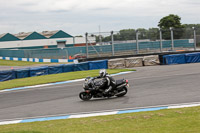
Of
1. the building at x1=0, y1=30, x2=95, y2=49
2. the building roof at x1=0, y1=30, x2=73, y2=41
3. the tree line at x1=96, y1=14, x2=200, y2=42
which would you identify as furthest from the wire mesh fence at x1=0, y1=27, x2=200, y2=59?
the building roof at x1=0, y1=30, x2=73, y2=41

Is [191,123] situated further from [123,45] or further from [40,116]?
[123,45]

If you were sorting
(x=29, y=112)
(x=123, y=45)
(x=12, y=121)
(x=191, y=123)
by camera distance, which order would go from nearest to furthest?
(x=191, y=123), (x=12, y=121), (x=29, y=112), (x=123, y=45)

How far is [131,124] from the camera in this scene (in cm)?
916

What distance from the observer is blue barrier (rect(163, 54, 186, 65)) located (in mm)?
30609

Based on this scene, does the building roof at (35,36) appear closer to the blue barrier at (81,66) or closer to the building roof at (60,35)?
the building roof at (60,35)

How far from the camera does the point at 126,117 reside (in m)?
10.2

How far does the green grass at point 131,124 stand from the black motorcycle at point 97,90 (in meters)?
3.88

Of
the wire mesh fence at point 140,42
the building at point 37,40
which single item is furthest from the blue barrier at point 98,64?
the building at point 37,40

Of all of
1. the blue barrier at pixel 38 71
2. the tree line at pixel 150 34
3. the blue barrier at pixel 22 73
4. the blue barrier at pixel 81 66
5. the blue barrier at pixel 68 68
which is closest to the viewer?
the blue barrier at pixel 22 73

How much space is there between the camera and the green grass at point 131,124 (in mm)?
8398

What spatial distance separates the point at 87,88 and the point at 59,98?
1.99 m

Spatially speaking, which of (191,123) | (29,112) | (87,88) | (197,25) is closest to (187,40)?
(197,25)

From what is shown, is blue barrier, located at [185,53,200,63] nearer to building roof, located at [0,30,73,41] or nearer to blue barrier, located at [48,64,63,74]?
blue barrier, located at [48,64,63,74]

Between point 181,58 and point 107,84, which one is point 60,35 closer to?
point 181,58
